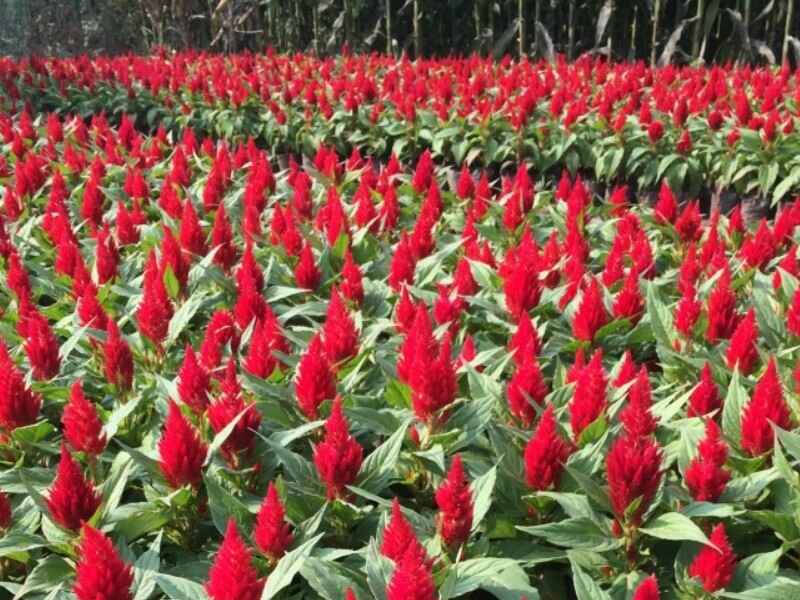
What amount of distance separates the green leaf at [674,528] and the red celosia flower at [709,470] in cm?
8

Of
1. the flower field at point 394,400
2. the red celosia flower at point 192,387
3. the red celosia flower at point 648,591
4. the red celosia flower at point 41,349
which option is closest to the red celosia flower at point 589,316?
the flower field at point 394,400

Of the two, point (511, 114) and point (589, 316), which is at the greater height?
point (511, 114)

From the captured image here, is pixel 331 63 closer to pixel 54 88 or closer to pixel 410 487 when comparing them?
pixel 54 88

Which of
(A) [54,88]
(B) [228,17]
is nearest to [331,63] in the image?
(A) [54,88]

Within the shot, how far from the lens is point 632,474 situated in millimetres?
1594

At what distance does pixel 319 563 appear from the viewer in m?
1.53

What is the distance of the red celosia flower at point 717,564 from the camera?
4.88ft

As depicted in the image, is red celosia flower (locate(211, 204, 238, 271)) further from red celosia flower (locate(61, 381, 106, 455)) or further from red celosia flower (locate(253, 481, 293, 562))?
red celosia flower (locate(253, 481, 293, 562))

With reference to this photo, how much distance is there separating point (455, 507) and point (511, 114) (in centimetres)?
473

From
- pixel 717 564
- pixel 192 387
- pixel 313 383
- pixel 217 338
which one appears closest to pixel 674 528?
pixel 717 564

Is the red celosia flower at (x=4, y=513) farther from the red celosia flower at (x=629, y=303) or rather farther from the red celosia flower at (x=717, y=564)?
the red celosia flower at (x=629, y=303)

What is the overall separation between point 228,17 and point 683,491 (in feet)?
49.1

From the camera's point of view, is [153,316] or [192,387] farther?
[153,316]

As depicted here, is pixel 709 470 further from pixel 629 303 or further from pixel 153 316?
pixel 153 316
